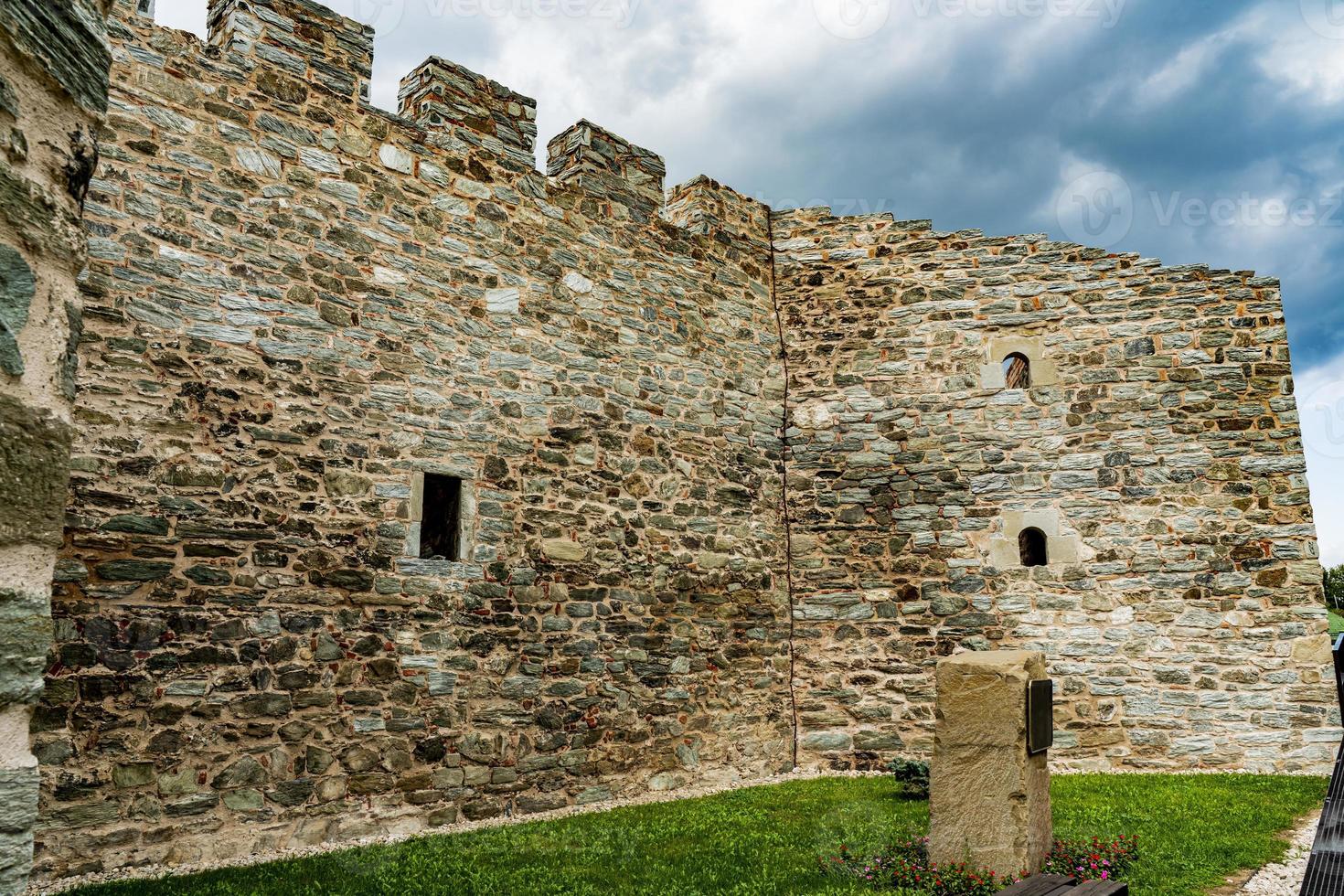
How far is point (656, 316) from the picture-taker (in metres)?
8.24

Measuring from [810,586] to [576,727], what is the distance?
283cm

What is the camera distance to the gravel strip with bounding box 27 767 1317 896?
4.61 metres

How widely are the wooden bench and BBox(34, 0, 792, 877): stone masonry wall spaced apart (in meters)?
3.45

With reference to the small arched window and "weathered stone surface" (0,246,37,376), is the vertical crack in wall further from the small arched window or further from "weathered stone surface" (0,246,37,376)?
"weathered stone surface" (0,246,37,376)

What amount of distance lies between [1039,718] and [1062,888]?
0.87 meters

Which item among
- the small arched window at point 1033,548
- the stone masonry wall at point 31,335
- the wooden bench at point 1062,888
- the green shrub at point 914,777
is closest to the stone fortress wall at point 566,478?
the small arched window at point 1033,548

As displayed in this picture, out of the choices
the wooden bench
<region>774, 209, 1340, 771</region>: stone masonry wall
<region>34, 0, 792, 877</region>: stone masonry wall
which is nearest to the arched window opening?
<region>774, 209, 1340, 771</region>: stone masonry wall

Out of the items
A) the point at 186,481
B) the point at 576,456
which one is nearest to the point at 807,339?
the point at 576,456

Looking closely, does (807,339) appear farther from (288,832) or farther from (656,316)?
(288,832)

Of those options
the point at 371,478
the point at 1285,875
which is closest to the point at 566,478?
the point at 371,478

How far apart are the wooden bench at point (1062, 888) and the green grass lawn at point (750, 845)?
0.46 m

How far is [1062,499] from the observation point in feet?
28.0

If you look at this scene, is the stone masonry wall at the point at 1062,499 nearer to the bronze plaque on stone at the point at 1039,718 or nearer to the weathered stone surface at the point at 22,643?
the bronze plaque on stone at the point at 1039,718

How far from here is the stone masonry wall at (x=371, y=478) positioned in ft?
16.6
